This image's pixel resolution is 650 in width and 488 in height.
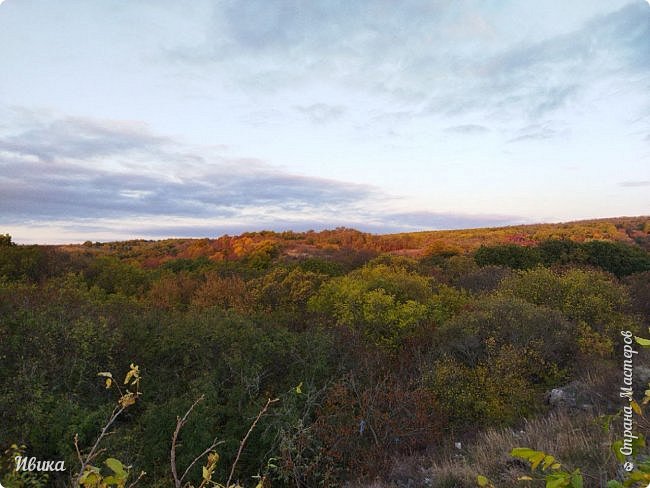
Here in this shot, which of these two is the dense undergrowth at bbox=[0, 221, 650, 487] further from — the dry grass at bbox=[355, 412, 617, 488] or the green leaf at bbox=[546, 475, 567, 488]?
the green leaf at bbox=[546, 475, 567, 488]

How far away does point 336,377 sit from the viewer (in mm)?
9312

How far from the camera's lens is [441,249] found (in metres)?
29.9

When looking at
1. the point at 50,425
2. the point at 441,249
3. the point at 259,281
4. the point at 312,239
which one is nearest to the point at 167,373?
the point at 50,425

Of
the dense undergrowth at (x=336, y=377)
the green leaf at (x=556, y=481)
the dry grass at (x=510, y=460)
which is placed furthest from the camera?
the dense undergrowth at (x=336, y=377)

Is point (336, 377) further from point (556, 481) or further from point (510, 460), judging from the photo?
point (556, 481)

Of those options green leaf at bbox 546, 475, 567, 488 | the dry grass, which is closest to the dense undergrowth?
the dry grass

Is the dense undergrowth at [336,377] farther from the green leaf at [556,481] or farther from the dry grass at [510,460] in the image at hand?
the green leaf at [556,481]

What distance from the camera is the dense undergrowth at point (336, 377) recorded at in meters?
6.80

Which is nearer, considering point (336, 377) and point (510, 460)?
point (510, 460)

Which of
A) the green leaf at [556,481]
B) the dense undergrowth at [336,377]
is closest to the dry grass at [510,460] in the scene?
the dense undergrowth at [336,377]

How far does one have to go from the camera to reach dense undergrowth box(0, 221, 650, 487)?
6797mm

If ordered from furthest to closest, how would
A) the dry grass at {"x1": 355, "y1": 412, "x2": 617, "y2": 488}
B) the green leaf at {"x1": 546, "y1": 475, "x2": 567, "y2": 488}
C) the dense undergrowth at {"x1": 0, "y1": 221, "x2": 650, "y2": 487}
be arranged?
1. the dense undergrowth at {"x1": 0, "y1": 221, "x2": 650, "y2": 487}
2. the dry grass at {"x1": 355, "y1": 412, "x2": 617, "y2": 488}
3. the green leaf at {"x1": 546, "y1": 475, "x2": 567, "y2": 488}

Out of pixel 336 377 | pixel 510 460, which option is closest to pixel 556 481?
pixel 510 460

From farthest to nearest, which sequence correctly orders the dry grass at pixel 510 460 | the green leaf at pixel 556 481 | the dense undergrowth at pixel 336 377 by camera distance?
the dense undergrowth at pixel 336 377 < the dry grass at pixel 510 460 < the green leaf at pixel 556 481
